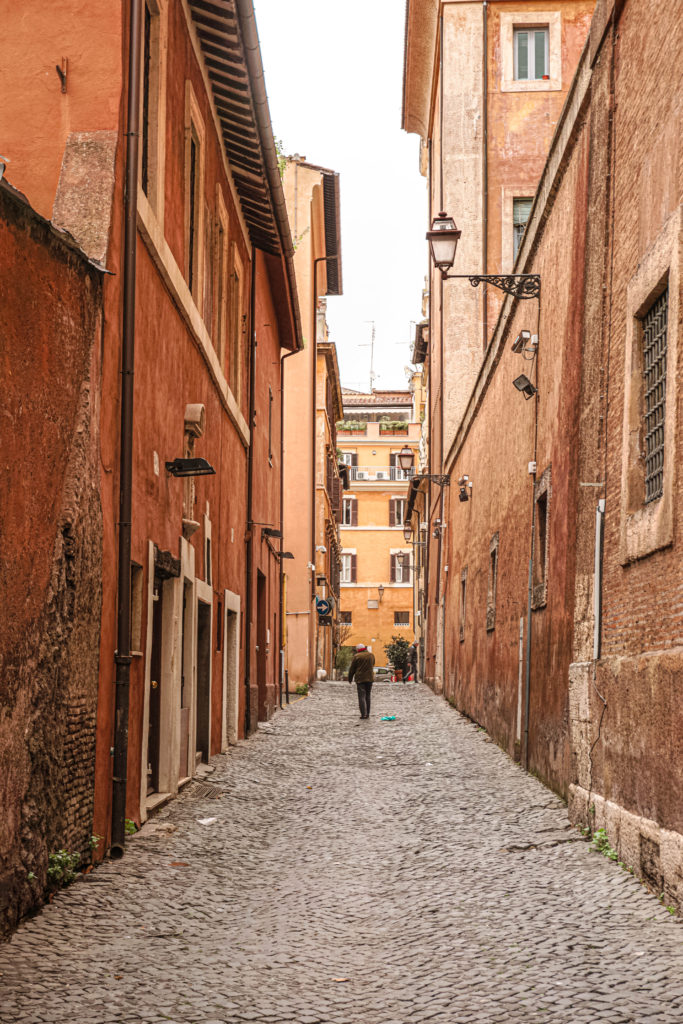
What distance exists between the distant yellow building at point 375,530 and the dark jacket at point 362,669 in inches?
1613

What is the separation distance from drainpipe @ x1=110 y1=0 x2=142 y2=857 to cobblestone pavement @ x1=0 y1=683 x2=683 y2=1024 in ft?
1.72

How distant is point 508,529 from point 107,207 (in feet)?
28.2

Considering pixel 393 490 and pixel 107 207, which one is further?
pixel 393 490

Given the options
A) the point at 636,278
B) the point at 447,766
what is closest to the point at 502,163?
the point at 447,766

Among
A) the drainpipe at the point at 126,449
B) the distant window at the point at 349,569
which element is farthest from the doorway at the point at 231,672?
the distant window at the point at 349,569

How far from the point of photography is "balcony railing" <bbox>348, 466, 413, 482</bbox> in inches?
2584

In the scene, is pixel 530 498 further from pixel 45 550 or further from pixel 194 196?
pixel 45 550

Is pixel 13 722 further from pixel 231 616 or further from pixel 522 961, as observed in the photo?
pixel 231 616

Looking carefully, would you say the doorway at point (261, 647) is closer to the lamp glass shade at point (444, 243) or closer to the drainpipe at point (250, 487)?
the drainpipe at point (250, 487)

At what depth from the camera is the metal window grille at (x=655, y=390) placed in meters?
7.74

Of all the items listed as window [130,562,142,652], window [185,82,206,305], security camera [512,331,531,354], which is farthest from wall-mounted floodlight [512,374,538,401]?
window [130,562,142,652]

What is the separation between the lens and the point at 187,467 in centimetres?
1045

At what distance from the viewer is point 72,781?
7.23 meters

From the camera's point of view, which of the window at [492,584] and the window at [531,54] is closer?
the window at [492,584]
